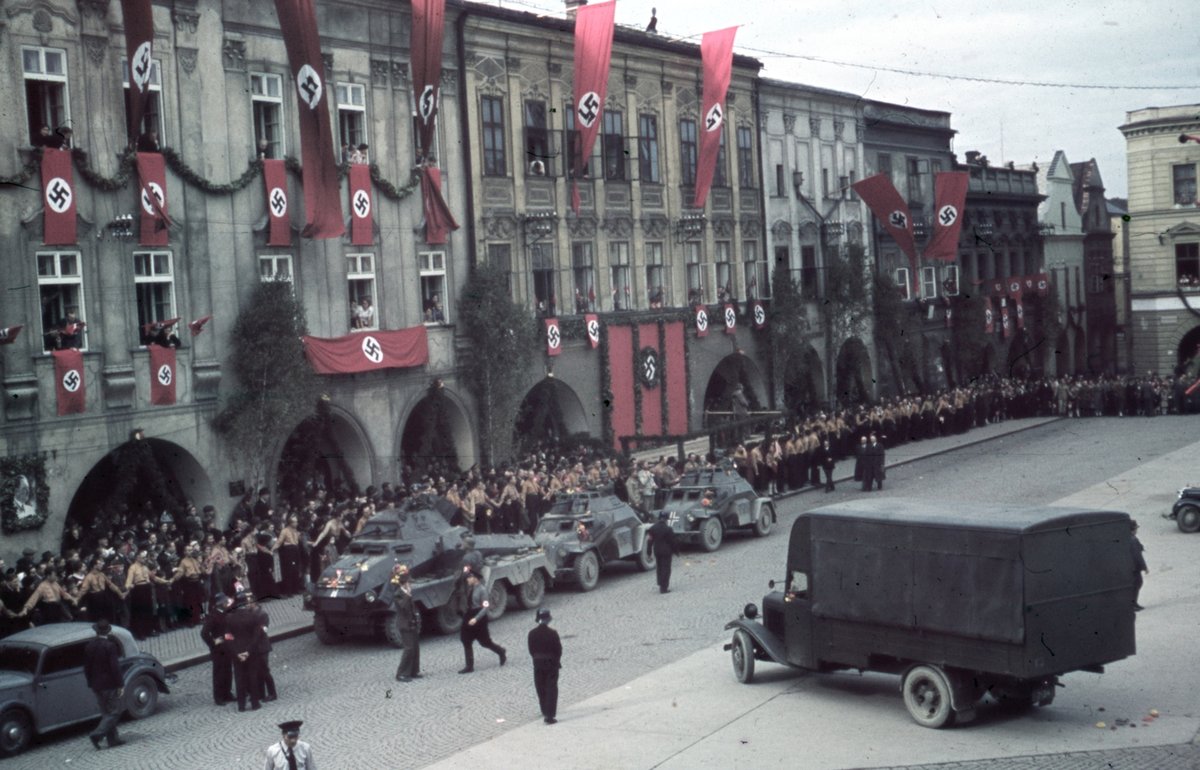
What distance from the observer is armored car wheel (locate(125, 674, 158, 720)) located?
1966 centimetres

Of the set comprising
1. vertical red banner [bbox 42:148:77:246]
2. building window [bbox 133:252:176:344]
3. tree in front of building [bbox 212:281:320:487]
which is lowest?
tree in front of building [bbox 212:281:320:487]

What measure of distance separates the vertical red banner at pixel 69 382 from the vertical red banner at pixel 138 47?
4701 millimetres

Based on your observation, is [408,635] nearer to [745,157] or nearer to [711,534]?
[711,534]

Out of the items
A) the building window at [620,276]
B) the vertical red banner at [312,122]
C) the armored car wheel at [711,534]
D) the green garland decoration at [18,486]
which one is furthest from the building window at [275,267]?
the building window at [620,276]

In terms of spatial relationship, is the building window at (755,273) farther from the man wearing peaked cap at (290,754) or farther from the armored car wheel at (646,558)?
the man wearing peaked cap at (290,754)

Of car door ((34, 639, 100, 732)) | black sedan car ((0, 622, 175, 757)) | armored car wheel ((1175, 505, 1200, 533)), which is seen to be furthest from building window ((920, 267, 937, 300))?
car door ((34, 639, 100, 732))

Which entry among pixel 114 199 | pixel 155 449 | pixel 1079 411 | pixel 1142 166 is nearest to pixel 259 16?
pixel 114 199

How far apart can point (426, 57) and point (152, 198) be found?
26.4ft

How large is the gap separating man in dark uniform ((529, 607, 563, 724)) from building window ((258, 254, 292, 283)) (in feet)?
54.0

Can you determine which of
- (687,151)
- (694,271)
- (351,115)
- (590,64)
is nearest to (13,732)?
(351,115)

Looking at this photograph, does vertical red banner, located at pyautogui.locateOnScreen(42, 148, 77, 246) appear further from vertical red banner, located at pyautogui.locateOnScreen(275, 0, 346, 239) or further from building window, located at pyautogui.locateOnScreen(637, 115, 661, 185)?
building window, located at pyautogui.locateOnScreen(637, 115, 661, 185)

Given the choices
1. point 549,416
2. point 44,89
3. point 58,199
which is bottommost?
point 549,416

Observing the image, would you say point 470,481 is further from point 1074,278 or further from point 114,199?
point 1074,278

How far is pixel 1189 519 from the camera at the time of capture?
2998 cm
